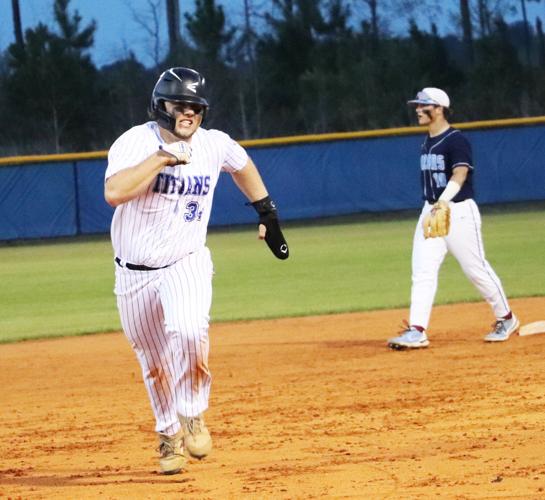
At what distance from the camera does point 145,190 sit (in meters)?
4.91

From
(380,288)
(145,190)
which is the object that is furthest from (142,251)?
(380,288)

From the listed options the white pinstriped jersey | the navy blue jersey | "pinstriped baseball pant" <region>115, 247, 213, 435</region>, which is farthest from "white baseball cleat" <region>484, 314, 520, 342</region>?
the white pinstriped jersey

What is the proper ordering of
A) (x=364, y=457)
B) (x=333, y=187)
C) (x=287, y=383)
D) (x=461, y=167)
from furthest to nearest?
1. (x=333, y=187)
2. (x=461, y=167)
3. (x=287, y=383)
4. (x=364, y=457)

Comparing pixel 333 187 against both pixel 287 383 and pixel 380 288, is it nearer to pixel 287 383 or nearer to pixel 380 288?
pixel 380 288

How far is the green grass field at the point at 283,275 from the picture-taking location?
39.9 feet

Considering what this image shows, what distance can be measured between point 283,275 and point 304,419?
8858 mm

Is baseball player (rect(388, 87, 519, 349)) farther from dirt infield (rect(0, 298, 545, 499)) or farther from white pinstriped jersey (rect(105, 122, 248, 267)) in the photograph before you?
white pinstriped jersey (rect(105, 122, 248, 267))

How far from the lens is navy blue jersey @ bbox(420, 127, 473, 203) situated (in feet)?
27.9

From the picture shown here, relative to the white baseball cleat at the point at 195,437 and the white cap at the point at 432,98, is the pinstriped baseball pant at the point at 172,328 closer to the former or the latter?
the white baseball cleat at the point at 195,437

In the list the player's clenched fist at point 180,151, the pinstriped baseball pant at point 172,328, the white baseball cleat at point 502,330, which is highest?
the player's clenched fist at point 180,151

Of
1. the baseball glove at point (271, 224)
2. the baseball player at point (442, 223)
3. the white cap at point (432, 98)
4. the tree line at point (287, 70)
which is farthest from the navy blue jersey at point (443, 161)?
the tree line at point (287, 70)

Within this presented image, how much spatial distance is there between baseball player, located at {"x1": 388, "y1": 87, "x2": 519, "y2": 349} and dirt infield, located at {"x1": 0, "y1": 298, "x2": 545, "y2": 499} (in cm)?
21

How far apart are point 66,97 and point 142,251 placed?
94.1 feet

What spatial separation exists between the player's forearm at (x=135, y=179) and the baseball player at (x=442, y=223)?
3.82 meters
